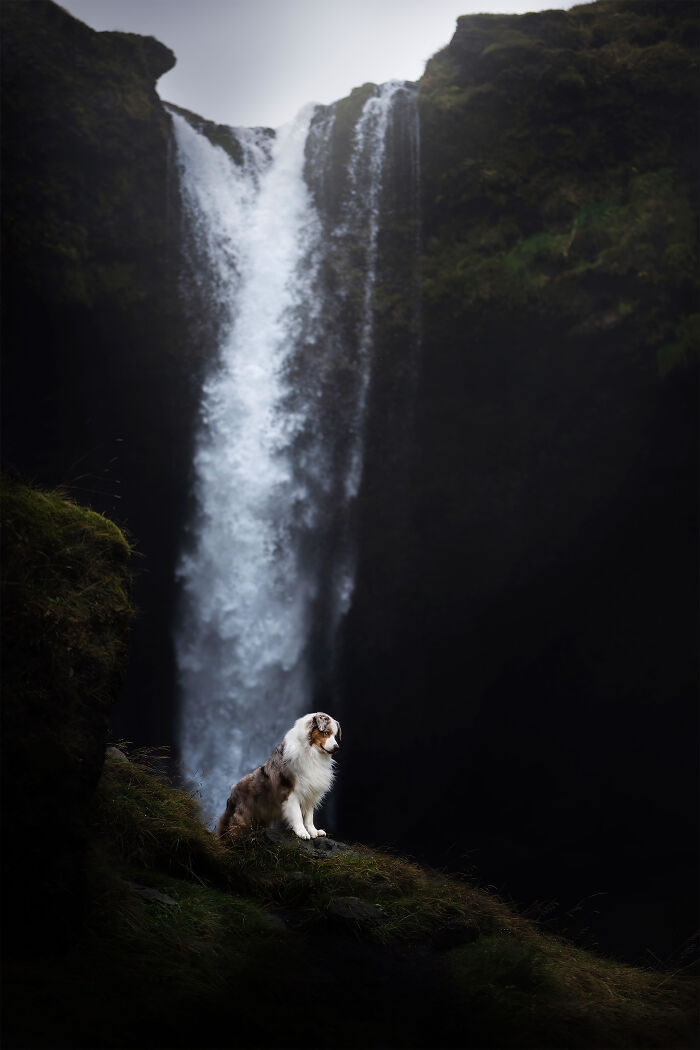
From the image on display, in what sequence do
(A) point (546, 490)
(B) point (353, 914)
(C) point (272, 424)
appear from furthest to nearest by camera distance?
(C) point (272, 424) → (A) point (546, 490) → (B) point (353, 914)

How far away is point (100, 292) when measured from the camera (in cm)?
1393

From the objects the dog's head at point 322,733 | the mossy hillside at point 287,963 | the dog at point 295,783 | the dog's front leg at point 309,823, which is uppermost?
the dog's head at point 322,733

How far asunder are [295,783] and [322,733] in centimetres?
37

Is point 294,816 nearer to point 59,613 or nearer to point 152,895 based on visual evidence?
point 152,895

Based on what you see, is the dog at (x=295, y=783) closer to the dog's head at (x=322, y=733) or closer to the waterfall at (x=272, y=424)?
the dog's head at (x=322, y=733)

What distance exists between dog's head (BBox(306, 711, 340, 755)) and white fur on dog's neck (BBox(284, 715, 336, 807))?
0.07 feet

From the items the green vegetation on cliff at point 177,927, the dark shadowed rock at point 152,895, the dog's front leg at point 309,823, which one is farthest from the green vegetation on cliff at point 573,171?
the dark shadowed rock at point 152,895

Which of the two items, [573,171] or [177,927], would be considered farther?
[573,171]

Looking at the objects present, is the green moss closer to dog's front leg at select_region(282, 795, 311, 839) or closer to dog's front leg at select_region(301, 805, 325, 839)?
dog's front leg at select_region(282, 795, 311, 839)

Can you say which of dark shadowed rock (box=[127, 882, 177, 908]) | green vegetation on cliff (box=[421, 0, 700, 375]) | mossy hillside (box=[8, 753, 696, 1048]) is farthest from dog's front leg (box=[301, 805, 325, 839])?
green vegetation on cliff (box=[421, 0, 700, 375])

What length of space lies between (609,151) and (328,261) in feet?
19.5

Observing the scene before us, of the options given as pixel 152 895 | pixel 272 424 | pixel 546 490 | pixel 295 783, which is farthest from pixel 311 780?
pixel 546 490

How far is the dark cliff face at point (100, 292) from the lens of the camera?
13461 mm

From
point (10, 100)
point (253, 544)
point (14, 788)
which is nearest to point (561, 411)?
point (253, 544)
